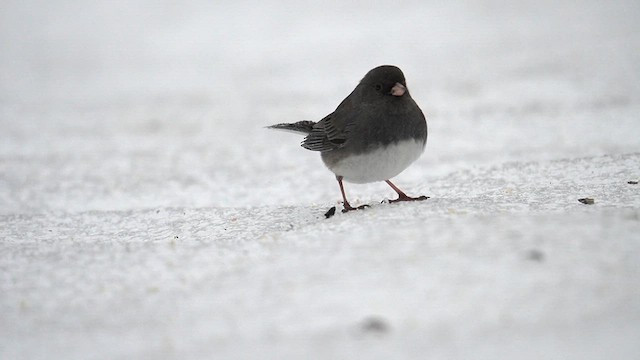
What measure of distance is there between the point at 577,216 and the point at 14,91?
28.7 ft

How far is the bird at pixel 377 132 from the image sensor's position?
4.00 meters

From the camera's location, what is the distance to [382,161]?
4023 mm

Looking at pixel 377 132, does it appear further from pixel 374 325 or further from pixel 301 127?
Answer: pixel 374 325

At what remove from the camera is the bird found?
4.00 meters

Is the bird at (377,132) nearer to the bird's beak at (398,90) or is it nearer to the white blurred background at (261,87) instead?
the bird's beak at (398,90)

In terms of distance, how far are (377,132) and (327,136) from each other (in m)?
0.54

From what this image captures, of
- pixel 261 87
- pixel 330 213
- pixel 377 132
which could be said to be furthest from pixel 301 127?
pixel 261 87

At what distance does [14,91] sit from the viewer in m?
9.77

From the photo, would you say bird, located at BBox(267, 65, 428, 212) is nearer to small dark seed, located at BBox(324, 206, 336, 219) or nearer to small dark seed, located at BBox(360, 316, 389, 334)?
small dark seed, located at BBox(324, 206, 336, 219)

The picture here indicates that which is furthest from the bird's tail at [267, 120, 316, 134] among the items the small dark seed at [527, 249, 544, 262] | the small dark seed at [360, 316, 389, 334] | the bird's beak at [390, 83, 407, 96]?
the small dark seed at [360, 316, 389, 334]

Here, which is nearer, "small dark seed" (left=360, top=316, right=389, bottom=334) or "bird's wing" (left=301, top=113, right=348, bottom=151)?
"small dark seed" (left=360, top=316, right=389, bottom=334)

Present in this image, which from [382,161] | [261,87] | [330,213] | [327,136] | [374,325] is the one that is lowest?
[374,325]

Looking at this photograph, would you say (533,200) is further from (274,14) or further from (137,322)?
(274,14)

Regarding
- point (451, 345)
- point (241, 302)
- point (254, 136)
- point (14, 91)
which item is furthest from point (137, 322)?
point (14, 91)
